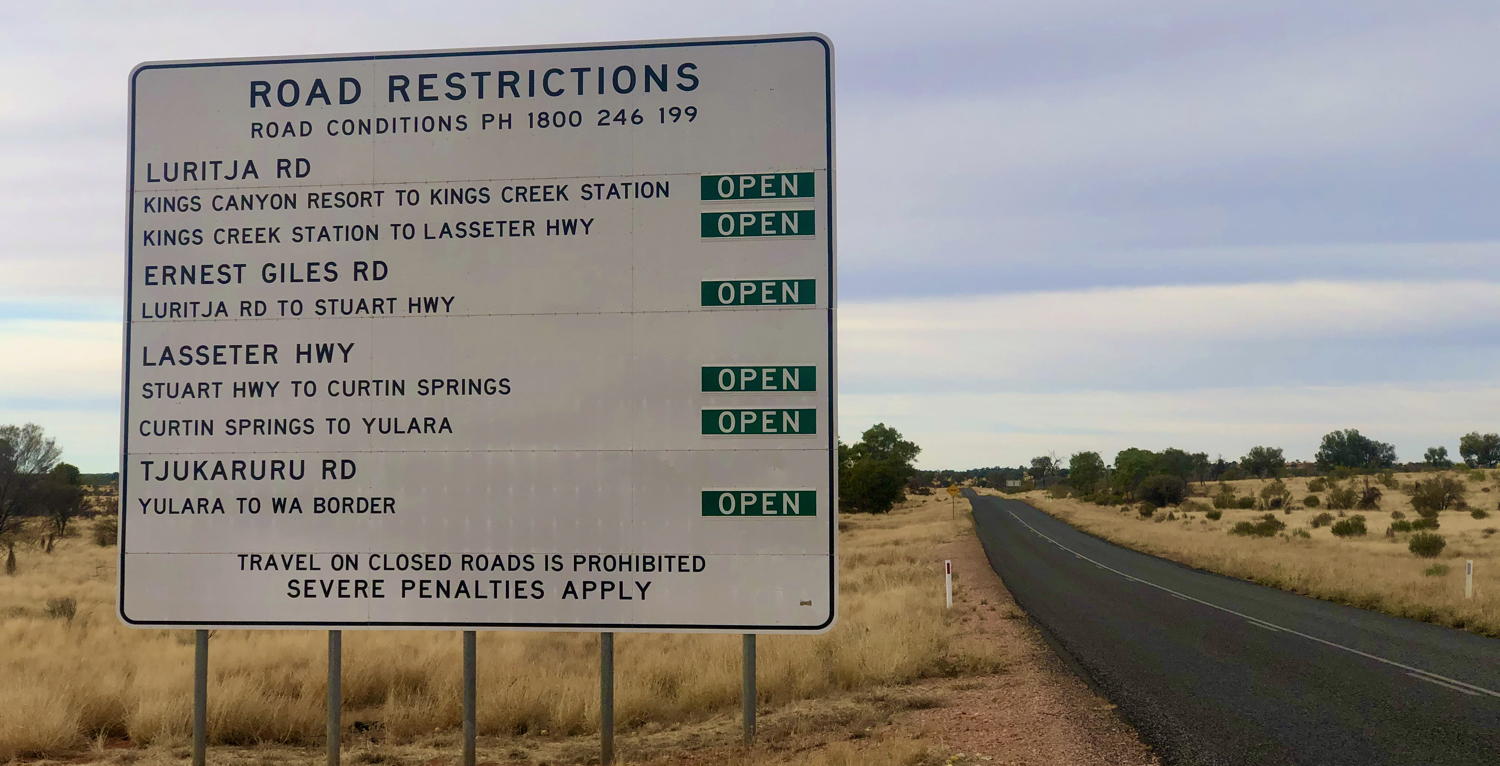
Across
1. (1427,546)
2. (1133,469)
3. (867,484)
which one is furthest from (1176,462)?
(1427,546)

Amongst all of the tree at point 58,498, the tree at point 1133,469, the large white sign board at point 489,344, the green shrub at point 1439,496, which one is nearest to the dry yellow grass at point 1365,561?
the green shrub at point 1439,496

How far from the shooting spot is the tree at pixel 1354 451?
14838 centimetres

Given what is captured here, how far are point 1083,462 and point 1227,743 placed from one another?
545 ft

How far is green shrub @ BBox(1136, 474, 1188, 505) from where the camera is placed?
340ft

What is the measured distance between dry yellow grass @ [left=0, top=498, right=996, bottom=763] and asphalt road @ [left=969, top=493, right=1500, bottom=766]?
100 inches

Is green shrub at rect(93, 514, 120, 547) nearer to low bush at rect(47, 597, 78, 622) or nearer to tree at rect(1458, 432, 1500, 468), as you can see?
low bush at rect(47, 597, 78, 622)

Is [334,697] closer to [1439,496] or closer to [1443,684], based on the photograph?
[1443,684]

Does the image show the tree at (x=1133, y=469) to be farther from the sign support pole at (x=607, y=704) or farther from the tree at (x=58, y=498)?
the sign support pole at (x=607, y=704)

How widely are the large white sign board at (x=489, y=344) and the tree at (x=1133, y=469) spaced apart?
112 m

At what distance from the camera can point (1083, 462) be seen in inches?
6599

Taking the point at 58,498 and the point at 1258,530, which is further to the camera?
the point at 1258,530

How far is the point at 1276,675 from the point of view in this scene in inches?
521

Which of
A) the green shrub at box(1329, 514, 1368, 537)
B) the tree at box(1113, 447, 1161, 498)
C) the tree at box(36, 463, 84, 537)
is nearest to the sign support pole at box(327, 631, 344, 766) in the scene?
the tree at box(36, 463, 84, 537)

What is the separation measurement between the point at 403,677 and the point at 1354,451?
165386 mm
